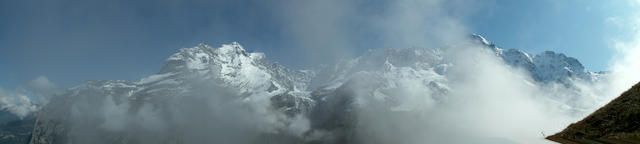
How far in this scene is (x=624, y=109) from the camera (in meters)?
19.1

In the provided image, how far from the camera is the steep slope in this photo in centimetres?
1689

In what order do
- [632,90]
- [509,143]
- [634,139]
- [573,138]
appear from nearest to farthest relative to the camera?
[634,139], [509,143], [573,138], [632,90]

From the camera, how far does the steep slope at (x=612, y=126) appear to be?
16.9 metres

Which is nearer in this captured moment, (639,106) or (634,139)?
(634,139)

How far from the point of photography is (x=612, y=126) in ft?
59.8

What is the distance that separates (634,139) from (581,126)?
13.8 ft

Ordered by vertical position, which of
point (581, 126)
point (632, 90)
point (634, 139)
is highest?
point (632, 90)

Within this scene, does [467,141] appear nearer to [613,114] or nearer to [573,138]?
[573,138]

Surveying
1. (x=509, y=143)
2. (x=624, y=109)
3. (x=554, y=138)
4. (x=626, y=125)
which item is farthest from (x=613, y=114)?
(x=509, y=143)

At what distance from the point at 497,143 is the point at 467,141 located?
2.53 metres

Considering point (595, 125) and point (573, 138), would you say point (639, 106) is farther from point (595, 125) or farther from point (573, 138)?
point (573, 138)

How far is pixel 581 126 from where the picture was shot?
20172 mm

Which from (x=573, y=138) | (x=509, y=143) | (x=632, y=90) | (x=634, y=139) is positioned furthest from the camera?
(x=632, y=90)

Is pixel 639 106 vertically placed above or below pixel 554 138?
above
